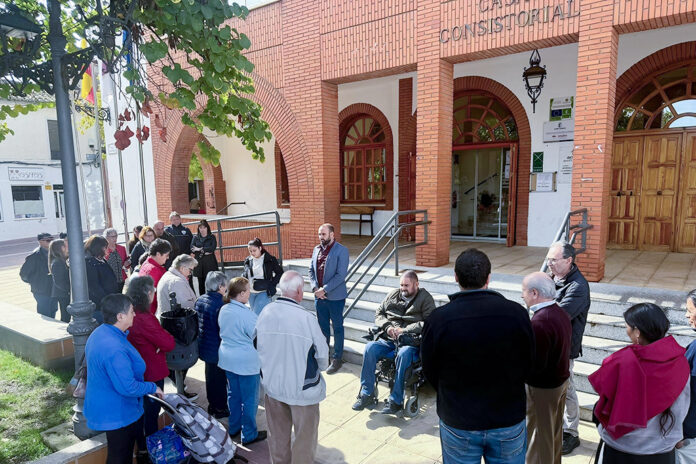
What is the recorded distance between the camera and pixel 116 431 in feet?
9.03

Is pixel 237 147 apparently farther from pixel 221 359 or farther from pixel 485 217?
pixel 221 359

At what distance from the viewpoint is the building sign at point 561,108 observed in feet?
26.8

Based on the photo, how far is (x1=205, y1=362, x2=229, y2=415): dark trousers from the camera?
4.04 metres

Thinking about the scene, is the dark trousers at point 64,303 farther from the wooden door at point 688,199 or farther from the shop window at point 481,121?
the wooden door at point 688,199

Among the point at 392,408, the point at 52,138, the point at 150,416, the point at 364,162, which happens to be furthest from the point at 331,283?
the point at 52,138

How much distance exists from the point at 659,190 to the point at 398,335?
632 centimetres

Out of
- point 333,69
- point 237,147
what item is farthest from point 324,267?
point 237,147

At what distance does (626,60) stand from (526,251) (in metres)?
3.75

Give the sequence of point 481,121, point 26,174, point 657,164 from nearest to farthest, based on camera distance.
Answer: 1. point 657,164
2. point 481,121
3. point 26,174

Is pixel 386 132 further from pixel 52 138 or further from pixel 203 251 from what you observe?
pixel 52 138

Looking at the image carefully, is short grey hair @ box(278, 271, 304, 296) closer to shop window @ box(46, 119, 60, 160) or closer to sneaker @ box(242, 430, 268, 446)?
sneaker @ box(242, 430, 268, 446)

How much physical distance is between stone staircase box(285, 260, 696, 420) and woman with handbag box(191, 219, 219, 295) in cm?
169

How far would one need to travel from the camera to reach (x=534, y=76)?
26.6 ft

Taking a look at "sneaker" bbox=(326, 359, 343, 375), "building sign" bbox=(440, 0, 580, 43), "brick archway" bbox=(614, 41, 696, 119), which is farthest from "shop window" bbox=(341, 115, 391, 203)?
"sneaker" bbox=(326, 359, 343, 375)
